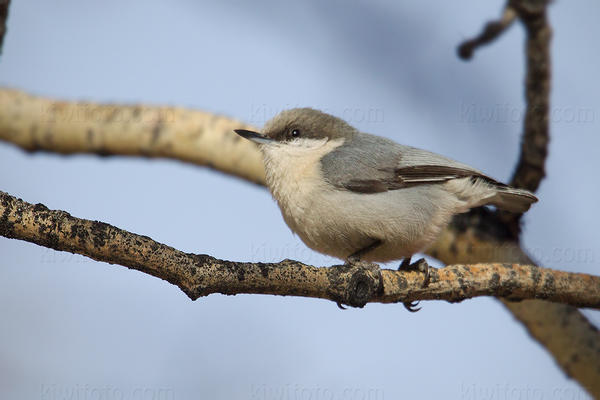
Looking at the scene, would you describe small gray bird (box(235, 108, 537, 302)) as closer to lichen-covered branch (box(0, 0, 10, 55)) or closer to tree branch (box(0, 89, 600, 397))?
tree branch (box(0, 89, 600, 397))

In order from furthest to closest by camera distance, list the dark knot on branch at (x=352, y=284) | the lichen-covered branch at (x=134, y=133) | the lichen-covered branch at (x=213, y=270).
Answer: the lichen-covered branch at (x=134, y=133) → the dark knot on branch at (x=352, y=284) → the lichen-covered branch at (x=213, y=270)

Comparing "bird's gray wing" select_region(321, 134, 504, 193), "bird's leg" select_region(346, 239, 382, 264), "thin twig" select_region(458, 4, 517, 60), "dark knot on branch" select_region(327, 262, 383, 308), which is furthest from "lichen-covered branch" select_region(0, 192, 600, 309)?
"thin twig" select_region(458, 4, 517, 60)

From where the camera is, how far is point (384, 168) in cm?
407

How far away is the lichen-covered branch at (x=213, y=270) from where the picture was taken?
102 inches

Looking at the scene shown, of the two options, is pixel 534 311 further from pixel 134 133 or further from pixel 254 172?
pixel 134 133

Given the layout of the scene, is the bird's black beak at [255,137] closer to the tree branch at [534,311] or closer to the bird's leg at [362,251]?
the bird's leg at [362,251]

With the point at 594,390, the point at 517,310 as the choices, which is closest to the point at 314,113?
the point at 517,310

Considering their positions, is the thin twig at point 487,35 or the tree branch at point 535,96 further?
the thin twig at point 487,35

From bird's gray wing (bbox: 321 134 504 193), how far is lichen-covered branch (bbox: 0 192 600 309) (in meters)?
0.64

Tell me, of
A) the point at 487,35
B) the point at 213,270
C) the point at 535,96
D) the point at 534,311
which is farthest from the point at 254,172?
the point at 213,270

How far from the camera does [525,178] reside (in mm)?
4797

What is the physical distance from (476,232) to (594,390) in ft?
4.47

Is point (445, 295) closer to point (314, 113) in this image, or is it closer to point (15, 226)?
point (314, 113)

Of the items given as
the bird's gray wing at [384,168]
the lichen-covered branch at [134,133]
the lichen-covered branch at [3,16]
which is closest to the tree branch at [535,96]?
the bird's gray wing at [384,168]
